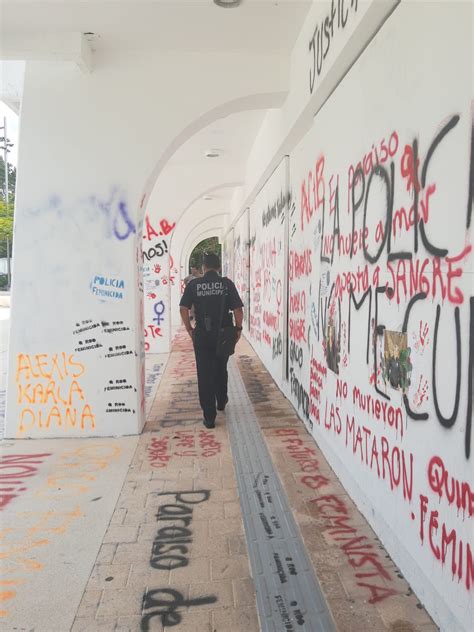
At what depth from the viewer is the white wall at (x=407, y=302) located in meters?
2.21

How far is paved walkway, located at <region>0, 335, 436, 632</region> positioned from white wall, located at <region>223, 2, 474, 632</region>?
0.54 ft

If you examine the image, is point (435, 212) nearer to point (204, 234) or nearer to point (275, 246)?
point (275, 246)

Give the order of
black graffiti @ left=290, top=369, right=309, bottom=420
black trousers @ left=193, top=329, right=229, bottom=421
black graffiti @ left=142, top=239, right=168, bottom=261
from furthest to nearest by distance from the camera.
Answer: black graffiti @ left=142, top=239, right=168, bottom=261 → black trousers @ left=193, top=329, right=229, bottom=421 → black graffiti @ left=290, top=369, right=309, bottom=420

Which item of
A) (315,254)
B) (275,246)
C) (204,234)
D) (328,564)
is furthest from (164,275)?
(204,234)

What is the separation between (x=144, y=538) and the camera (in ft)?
11.0

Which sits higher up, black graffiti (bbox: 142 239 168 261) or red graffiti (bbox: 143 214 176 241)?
red graffiti (bbox: 143 214 176 241)

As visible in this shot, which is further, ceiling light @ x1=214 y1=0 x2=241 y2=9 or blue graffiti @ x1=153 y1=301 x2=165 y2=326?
blue graffiti @ x1=153 y1=301 x2=165 y2=326

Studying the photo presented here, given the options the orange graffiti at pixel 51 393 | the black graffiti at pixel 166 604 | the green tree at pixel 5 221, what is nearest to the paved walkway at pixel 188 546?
the black graffiti at pixel 166 604

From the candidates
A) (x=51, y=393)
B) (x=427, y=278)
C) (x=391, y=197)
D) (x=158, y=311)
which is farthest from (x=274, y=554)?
(x=158, y=311)

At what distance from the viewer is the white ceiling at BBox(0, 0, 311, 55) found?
4438mm

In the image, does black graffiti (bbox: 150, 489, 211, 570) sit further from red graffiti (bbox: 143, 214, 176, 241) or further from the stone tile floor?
A: red graffiti (bbox: 143, 214, 176, 241)

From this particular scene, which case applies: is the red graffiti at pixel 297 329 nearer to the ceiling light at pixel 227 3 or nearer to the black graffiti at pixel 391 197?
the black graffiti at pixel 391 197

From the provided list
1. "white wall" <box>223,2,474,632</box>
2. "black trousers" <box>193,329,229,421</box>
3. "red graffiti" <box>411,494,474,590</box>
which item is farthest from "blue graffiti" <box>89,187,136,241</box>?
"red graffiti" <box>411,494,474,590</box>

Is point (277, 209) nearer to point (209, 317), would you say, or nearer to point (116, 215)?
point (209, 317)
